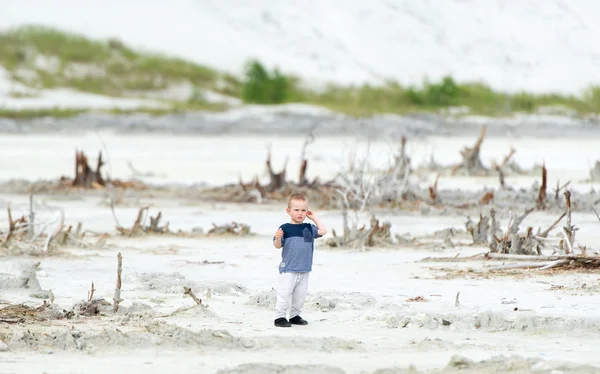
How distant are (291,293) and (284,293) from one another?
0.07m

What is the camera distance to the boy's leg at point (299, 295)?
6.61 meters

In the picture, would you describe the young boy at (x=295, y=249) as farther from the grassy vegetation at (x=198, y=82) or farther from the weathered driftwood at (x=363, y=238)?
the grassy vegetation at (x=198, y=82)

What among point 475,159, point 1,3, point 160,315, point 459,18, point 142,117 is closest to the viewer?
point 160,315

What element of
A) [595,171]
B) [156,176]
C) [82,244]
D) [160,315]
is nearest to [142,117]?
[156,176]

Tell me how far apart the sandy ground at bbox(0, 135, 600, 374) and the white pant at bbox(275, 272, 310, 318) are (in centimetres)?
16

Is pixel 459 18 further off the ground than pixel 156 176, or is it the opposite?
pixel 459 18

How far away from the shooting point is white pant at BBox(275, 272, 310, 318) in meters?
6.54

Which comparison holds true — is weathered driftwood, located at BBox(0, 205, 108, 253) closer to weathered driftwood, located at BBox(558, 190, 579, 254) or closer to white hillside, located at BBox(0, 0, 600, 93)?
weathered driftwood, located at BBox(558, 190, 579, 254)

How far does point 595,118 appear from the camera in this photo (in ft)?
167

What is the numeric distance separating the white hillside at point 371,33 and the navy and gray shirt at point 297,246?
75218 millimetres

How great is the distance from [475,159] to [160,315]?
1414 cm

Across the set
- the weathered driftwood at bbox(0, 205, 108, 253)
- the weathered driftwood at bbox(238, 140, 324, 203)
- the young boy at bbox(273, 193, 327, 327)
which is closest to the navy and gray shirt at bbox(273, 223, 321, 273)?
the young boy at bbox(273, 193, 327, 327)

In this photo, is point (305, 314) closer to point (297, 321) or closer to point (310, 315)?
point (310, 315)

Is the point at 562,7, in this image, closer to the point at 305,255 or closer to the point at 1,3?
the point at 1,3
